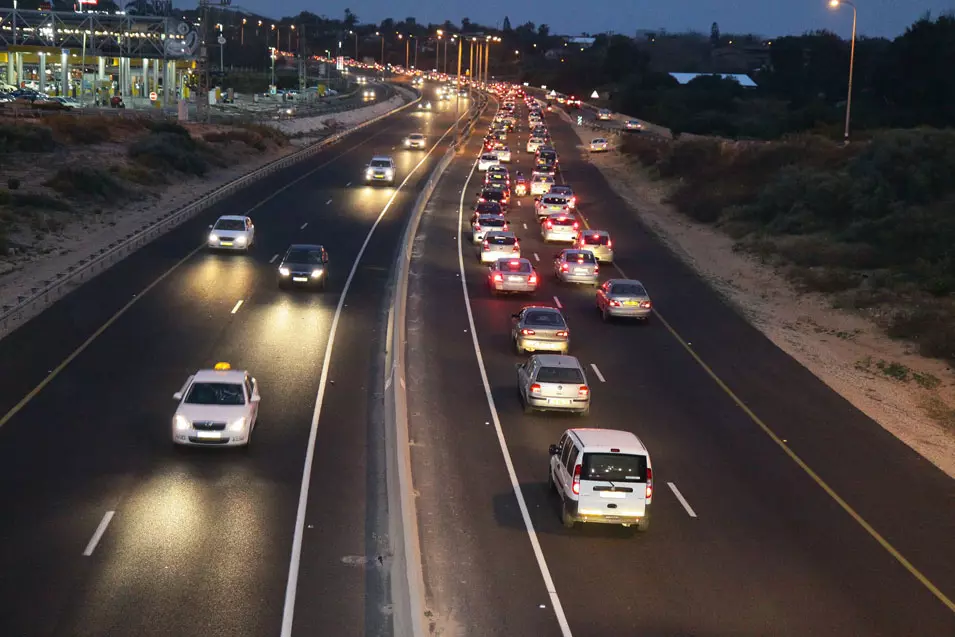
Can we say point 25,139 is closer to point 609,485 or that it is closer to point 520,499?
point 520,499

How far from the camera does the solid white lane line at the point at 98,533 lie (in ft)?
51.3

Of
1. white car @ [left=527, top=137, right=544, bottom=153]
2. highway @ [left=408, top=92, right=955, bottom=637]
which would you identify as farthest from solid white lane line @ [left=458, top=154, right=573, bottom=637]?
white car @ [left=527, top=137, right=544, bottom=153]

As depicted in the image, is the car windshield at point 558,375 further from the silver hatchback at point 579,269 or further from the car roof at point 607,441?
the silver hatchback at point 579,269

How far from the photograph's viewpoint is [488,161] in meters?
81.3

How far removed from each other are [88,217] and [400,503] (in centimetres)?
4227

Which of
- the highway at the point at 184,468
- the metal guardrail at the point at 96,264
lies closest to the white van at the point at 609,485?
the highway at the point at 184,468

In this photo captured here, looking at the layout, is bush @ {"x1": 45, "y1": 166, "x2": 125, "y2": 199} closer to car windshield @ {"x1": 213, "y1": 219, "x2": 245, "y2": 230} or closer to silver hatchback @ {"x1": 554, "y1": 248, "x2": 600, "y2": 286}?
car windshield @ {"x1": 213, "y1": 219, "x2": 245, "y2": 230}

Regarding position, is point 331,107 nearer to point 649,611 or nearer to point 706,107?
point 706,107

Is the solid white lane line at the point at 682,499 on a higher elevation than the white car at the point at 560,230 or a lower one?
lower

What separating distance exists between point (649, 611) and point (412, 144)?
82.1 meters

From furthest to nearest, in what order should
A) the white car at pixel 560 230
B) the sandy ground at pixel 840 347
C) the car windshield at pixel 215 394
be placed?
1. the white car at pixel 560 230
2. the sandy ground at pixel 840 347
3. the car windshield at pixel 215 394

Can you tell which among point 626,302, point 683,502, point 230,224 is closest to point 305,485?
point 683,502

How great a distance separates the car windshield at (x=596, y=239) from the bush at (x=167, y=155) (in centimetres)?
3416

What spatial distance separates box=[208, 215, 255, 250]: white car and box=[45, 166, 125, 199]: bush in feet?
53.9
